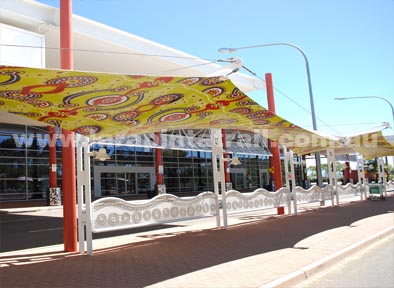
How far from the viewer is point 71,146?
934 cm

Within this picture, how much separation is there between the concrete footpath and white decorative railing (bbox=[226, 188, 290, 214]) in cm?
160

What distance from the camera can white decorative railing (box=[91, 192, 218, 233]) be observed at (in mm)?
9227

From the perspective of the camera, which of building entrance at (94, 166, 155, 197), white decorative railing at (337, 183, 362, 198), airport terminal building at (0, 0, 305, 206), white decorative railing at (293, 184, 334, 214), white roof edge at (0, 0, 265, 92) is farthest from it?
building entrance at (94, 166, 155, 197)

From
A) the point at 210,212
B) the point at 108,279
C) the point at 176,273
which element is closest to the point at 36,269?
the point at 108,279

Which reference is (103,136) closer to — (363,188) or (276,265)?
(276,265)

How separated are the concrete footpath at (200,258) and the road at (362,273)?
0.78ft

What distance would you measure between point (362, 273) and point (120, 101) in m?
5.50

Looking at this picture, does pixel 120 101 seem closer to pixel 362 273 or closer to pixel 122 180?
pixel 362 273

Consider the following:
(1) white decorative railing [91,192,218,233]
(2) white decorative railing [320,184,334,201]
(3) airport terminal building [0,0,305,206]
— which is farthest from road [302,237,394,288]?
(2) white decorative railing [320,184,334,201]

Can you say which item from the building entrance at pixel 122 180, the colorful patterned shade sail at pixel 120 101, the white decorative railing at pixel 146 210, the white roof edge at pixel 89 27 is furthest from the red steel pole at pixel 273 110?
the building entrance at pixel 122 180

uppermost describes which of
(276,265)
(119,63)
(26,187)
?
(119,63)

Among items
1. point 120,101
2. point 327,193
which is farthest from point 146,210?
point 327,193

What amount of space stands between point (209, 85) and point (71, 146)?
13.2 feet

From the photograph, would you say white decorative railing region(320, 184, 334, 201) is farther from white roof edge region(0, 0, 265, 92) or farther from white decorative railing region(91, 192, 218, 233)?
white decorative railing region(91, 192, 218, 233)
